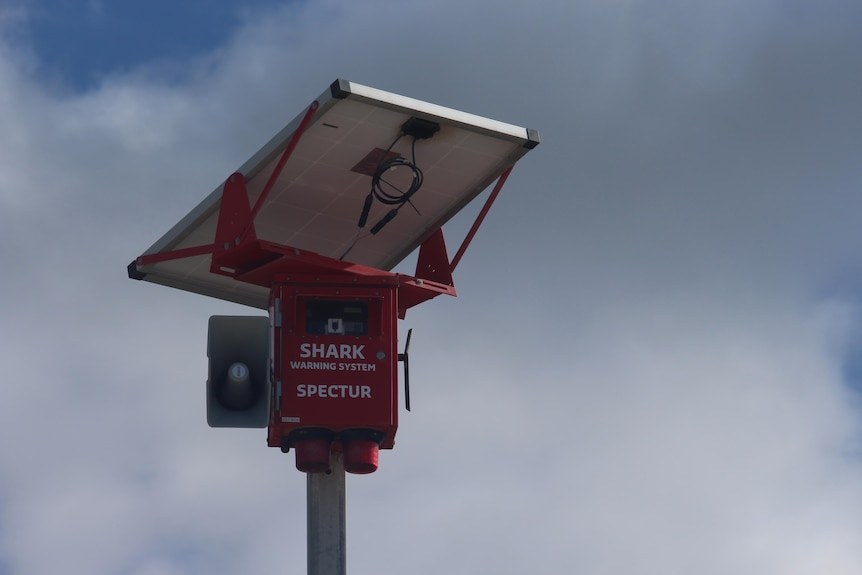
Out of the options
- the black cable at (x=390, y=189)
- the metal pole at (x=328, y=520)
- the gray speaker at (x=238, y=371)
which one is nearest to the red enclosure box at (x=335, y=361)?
the metal pole at (x=328, y=520)

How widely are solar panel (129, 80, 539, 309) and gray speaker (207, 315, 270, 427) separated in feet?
16.6

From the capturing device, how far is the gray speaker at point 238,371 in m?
17.5

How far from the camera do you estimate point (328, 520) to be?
81.1 feet

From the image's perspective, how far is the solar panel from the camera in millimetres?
23531

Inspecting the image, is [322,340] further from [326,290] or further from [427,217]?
[427,217]

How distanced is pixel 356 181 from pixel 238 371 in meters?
7.87

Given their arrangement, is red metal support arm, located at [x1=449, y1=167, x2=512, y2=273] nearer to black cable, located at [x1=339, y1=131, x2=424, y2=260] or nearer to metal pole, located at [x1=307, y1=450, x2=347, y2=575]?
black cable, located at [x1=339, y1=131, x2=424, y2=260]

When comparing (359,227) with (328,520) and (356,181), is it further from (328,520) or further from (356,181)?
(328,520)

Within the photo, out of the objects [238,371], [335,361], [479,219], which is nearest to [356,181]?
[479,219]

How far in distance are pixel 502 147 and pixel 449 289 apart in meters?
2.47

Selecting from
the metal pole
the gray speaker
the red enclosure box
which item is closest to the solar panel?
the red enclosure box

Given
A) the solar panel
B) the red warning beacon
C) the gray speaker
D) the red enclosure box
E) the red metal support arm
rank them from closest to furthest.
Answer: the gray speaker, the solar panel, the red warning beacon, the red enclosure box, the red metal support arm

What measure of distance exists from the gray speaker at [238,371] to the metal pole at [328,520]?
6580mm

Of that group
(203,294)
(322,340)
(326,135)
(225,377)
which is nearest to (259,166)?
(326,135)
